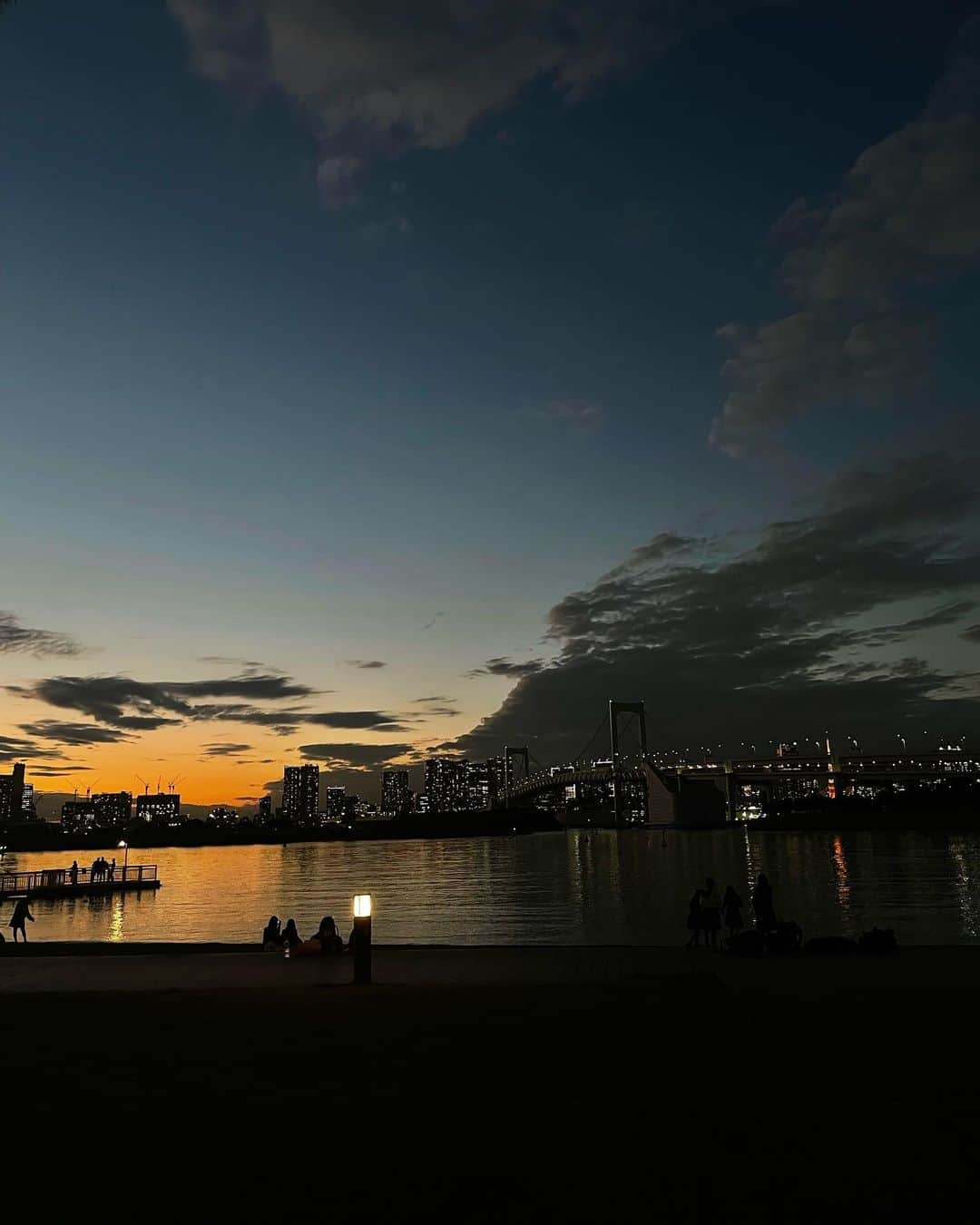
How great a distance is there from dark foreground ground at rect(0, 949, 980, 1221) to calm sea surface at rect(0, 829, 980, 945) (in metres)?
16.5

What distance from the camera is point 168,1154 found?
217 inches

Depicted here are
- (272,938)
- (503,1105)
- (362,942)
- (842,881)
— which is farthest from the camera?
(842,881)

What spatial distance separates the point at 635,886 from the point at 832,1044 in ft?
139

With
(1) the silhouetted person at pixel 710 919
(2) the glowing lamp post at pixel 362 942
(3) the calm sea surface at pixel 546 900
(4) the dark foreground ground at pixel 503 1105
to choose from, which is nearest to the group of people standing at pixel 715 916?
(1) the silhouetted person at pixel 710 919

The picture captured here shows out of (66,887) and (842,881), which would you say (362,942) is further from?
(66,887)

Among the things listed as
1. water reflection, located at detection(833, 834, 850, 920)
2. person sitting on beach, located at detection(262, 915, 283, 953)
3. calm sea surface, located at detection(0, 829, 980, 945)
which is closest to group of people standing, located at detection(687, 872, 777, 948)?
calm sea surface, located at detection(0, 829, 980, 945)

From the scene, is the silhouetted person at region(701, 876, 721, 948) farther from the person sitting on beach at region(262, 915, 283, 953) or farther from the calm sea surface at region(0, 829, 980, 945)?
the person sitting on beach at region(262, 915, 283, 953)

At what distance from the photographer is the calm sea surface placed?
30281 millimetres

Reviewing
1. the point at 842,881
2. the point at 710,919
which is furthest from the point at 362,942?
the point at 842,881

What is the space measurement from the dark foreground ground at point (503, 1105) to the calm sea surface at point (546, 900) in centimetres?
1655

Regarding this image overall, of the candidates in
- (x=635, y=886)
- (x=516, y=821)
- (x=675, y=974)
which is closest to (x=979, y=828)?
(x=516, y=821)

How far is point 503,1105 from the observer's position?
645cm

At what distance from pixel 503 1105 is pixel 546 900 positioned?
37.4m

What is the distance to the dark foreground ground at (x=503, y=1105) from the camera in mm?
4910
